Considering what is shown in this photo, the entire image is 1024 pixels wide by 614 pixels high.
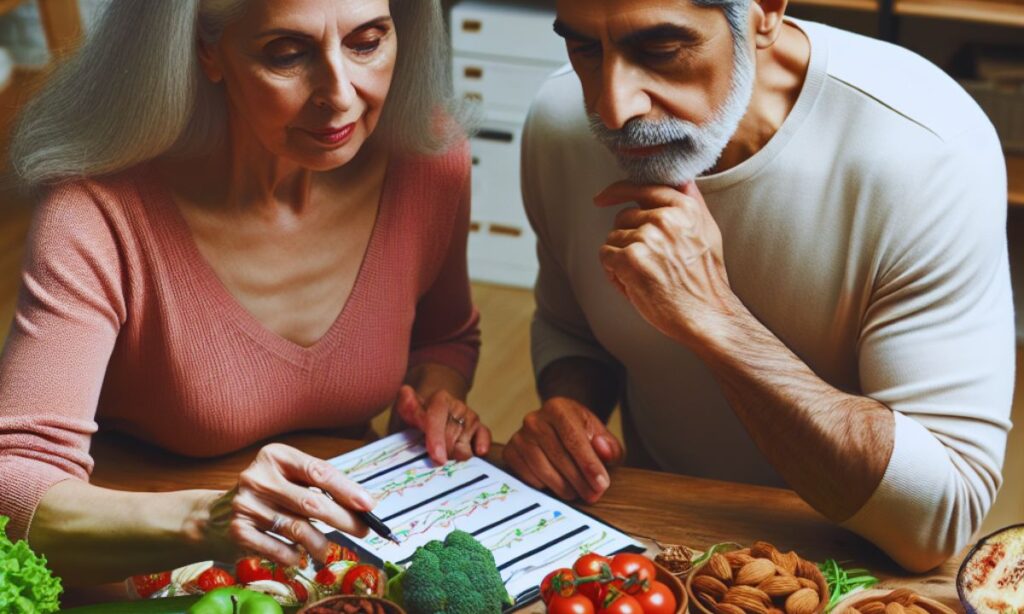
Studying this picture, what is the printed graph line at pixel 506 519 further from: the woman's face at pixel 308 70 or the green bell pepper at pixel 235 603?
the woman's face at pixel 308 70

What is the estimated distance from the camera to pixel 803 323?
168 centimetres

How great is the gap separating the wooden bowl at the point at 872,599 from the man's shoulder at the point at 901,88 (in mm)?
611

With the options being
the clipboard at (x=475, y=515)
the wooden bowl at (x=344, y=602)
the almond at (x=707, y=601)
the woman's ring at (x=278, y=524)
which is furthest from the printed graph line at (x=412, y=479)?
the almond at (x=707, y=601)

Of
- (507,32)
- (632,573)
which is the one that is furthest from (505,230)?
(632,573)

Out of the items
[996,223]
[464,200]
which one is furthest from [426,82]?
[996,223]

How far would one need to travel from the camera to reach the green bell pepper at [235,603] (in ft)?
3.95

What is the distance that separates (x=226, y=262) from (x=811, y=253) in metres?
0.77

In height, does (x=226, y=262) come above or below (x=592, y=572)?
above

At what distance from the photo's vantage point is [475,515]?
1494 millimetres

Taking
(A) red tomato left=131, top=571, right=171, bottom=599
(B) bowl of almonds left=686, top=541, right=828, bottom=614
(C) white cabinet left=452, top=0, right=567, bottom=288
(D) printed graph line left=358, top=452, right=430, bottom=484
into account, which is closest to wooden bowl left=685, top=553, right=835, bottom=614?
(B) bowl of almonds left=686, top=541, right=828, bottom=614

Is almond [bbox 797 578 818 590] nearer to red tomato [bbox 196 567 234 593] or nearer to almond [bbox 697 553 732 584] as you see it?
almond [bbox 697 553 732 584]

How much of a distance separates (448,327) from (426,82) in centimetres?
41

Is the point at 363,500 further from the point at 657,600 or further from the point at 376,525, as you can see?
the point at 657,600

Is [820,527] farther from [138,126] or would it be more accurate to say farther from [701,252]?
[138,126]
